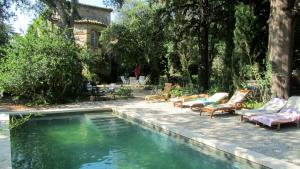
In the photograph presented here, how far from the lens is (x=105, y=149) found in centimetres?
1082

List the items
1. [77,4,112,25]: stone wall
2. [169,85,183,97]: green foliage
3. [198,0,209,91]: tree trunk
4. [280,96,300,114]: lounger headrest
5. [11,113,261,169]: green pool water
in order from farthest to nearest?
[77,4,112,25]: stone wall → [198,0,209,91]: tree trunk → [169,85,183,97]: green foliage → [280,96,300,114]: lounger headrest → [11,113,261,169]: green pool water

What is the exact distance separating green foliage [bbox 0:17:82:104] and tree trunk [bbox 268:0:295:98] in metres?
10.7

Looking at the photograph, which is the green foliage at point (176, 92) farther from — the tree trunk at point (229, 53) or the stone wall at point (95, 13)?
the stone wall at point (95, 13)

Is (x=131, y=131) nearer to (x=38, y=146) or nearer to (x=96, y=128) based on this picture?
(x=96, y=128)

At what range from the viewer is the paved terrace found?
865cm

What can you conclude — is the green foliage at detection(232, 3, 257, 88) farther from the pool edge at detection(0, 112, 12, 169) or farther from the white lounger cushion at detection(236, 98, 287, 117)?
the pool edge at detection(0, 112, 12, 169)

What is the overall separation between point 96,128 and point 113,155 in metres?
4.03

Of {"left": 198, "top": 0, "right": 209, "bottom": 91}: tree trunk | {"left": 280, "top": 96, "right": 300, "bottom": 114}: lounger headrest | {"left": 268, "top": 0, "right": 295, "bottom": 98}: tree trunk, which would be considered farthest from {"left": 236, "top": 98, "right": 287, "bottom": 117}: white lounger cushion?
{"left": 198, "top": 0, "right": 209, "bottom": 91}: tree trunk

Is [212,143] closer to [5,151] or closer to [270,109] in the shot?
[270,109]

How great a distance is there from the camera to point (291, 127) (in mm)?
11266

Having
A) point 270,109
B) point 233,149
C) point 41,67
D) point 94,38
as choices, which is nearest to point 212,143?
point 233,149

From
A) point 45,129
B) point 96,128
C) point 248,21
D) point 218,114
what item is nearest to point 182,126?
point 218,114

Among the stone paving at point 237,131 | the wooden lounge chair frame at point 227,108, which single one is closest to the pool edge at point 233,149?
the stone paving at point 237,131

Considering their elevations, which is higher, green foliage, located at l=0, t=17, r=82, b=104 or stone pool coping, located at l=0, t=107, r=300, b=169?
green foliage, located at l=0, t=17, r=82, b=104
